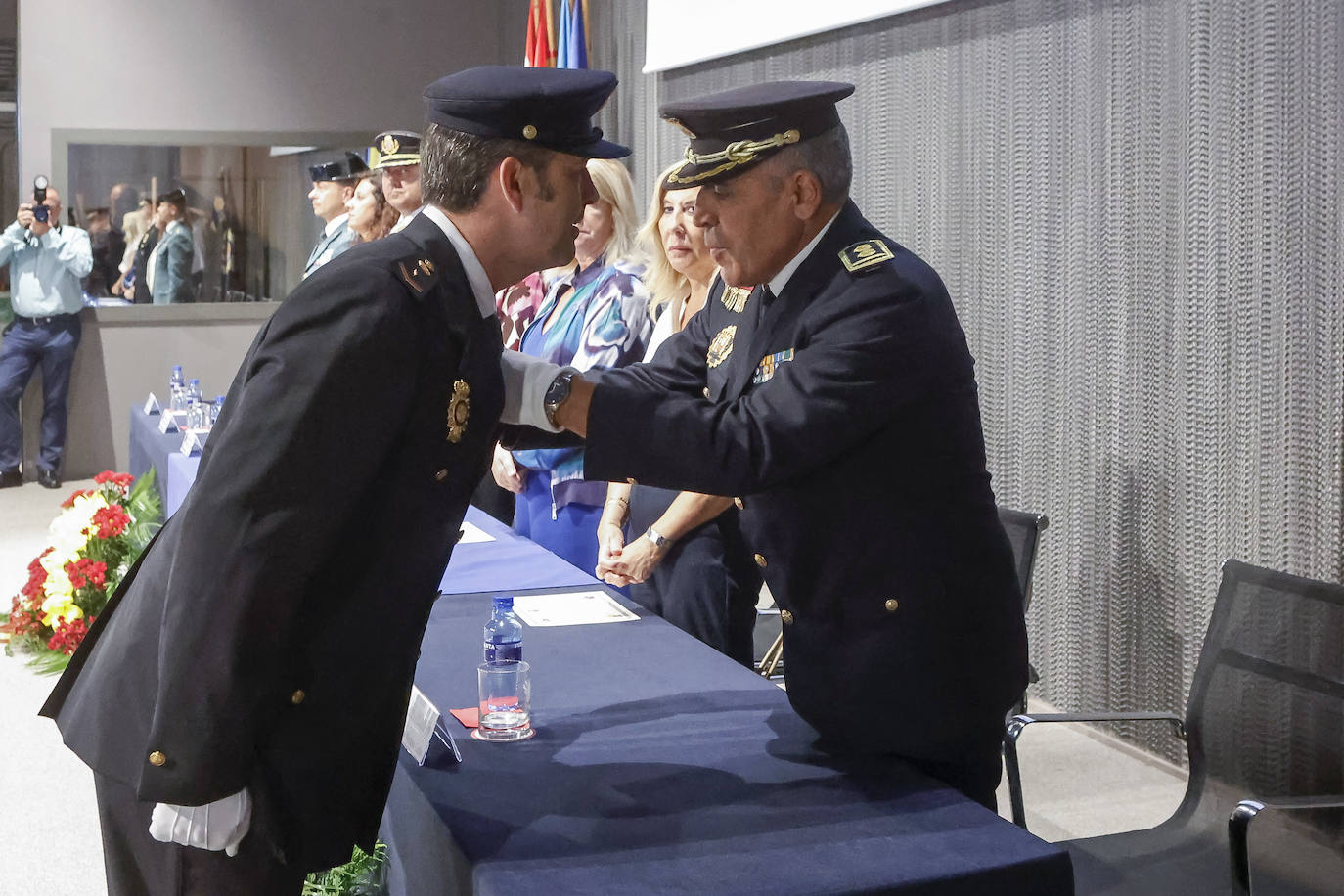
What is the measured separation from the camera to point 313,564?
1.28m

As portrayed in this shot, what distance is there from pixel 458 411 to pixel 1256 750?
4.91 ft

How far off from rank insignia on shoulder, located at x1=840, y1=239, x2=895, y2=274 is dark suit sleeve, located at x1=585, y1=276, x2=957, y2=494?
0.03 metres

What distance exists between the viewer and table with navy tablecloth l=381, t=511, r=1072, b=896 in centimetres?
136

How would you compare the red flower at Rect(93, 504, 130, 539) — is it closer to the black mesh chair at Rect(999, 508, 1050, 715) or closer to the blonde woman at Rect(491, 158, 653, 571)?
the blonde woman at Rect(491, 158, 653, 571)

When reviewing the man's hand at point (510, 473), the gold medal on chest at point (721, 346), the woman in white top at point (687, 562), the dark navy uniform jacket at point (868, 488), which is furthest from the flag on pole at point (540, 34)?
the dark navy uniform jacket at point (868, 488)

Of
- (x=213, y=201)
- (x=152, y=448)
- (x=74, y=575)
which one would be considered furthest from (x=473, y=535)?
(x=213, y=201)

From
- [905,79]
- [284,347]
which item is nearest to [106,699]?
[284,347]

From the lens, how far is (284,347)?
1282 millimetres

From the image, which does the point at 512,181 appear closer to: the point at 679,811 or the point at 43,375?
the point at 679,811

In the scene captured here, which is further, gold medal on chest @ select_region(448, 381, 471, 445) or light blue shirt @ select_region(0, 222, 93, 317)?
light blue shirt @ select_region(0, 222, 93, 317)

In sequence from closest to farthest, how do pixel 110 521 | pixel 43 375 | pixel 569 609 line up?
pixel 569 609 < pixel 110 521 < pixel 43 375

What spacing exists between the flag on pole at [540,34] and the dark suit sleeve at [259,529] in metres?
6.16

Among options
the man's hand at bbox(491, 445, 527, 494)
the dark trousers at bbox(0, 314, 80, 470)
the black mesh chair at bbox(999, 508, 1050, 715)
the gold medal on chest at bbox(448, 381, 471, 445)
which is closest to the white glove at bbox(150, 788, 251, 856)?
the gold medal on chest at bbox(448, 381, 471, 445)

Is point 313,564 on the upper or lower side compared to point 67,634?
upper
